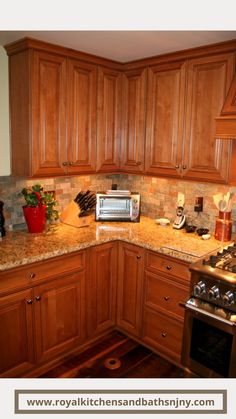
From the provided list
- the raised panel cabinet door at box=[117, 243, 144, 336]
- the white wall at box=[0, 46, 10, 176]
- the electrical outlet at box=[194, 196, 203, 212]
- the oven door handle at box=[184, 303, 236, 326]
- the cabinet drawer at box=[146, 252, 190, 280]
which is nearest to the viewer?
the oven door handle at box=[184, 303, 236, 326]

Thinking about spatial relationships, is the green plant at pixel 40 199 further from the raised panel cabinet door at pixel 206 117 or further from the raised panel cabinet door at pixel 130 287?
the raised panel cabinet door at pixel 206 117

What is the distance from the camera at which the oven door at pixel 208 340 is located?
6.81ft

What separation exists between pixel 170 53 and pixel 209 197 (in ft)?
3.87

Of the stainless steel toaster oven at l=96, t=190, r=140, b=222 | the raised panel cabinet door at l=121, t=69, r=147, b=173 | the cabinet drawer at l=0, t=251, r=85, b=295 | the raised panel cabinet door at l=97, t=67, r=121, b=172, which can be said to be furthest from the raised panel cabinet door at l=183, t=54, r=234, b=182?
the cabinet drawer at l=0, t=251, r=85, b=295

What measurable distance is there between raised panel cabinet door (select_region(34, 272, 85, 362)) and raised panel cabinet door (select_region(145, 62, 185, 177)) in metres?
1.12

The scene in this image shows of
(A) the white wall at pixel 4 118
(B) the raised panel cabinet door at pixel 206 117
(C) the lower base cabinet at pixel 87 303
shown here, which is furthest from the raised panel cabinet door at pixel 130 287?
(A) the white wall at pixel 4 118

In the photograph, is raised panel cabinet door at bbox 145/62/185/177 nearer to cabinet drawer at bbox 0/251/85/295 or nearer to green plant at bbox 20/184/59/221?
green plant at bbox 20/184/59/221

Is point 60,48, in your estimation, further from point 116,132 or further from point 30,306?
point 30,306

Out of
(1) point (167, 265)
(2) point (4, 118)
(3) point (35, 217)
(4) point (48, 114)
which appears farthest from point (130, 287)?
(2) point (4, 118)

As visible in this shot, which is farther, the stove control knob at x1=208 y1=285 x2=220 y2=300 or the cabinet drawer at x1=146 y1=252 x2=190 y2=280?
the cabinet drawer at x1=146 y1=252 x2=190 y2=280

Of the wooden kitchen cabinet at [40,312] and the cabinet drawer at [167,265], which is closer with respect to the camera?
the wooden kitchen cabinet at [40,312]

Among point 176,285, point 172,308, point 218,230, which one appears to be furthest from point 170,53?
point 172,308

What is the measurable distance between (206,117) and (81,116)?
994 mm

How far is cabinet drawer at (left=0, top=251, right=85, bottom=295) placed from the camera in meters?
2.15
